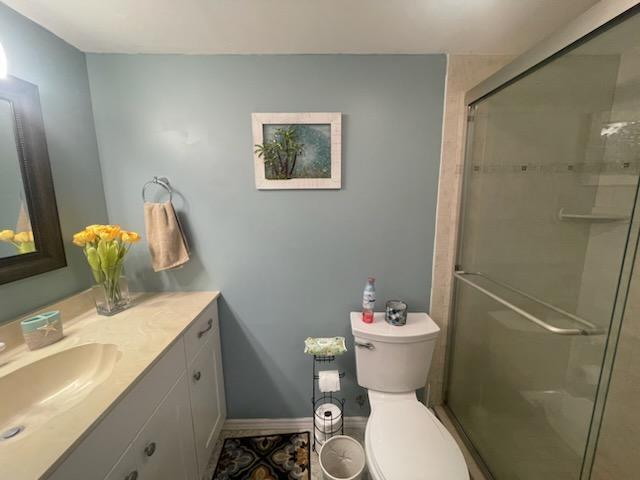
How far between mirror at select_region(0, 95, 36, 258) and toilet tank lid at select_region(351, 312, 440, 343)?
1.49 meters

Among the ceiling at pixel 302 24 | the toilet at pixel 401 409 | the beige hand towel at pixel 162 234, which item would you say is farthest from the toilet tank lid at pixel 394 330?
the ceiling at pixel 302 24

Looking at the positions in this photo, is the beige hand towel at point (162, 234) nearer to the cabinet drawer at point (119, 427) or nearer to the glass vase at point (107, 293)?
the glass vase at point (107, 293)

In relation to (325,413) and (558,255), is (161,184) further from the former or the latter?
(558,255)

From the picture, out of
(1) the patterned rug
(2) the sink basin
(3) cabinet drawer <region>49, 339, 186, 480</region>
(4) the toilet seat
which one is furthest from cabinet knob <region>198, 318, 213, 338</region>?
(4) the toilet seat

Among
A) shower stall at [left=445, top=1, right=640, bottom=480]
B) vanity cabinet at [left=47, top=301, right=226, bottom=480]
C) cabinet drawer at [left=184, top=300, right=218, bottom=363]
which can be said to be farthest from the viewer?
cabinet drawer at [left=184, top=300, right=218, bottom=363]

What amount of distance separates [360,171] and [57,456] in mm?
1412

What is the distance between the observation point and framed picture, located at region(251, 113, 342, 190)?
1303 millimetres

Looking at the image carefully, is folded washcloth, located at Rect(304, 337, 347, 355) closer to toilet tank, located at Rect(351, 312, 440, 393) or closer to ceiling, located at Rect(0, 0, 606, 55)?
toilet tank, located at Rect(351, 312, 440, 393)

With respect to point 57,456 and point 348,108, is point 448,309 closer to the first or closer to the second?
point 348,108

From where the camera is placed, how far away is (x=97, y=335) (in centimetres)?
100

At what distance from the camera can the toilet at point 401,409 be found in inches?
36.3

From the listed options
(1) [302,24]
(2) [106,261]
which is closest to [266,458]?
(2) [106,261]

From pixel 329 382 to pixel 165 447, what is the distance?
29.8 inches

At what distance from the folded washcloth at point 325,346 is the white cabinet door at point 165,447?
587 millimetres
